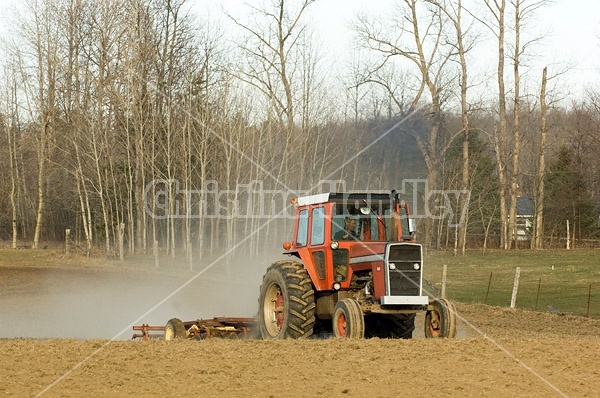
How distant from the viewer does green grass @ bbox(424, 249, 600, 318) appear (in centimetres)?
2809

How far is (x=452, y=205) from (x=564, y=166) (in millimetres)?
12111

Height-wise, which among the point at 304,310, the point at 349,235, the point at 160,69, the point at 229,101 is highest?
the point at 160,69

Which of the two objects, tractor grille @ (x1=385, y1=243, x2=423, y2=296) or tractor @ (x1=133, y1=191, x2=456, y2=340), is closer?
tractor grille @ (x1=385, y1=243, x2=423, y2=296)

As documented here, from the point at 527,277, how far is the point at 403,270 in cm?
2444

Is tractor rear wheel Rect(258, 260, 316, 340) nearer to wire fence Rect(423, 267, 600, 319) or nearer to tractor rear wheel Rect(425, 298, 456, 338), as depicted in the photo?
tractor rear wheel Rect(425, 298, 456, 338)

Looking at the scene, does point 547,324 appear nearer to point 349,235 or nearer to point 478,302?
point 478,302

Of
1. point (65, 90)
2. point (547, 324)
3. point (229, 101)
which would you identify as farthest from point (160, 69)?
point (547, 324)

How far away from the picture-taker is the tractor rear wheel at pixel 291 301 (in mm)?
14148

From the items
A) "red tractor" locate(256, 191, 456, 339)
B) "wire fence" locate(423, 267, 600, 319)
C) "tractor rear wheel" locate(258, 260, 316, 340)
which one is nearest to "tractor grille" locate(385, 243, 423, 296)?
"red tractor" locate(256, 191, 456, 339)

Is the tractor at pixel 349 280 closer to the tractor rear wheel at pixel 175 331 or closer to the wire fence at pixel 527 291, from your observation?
the tractor rear wheel at pixel 175 331

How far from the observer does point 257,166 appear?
4097cm

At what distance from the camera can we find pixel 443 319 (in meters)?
13.9

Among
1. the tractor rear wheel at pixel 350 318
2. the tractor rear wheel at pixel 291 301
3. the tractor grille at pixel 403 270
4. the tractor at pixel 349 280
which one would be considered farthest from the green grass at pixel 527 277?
the tractor rear wheel at pixel 350 318

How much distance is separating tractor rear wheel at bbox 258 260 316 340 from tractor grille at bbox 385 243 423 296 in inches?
58.8
